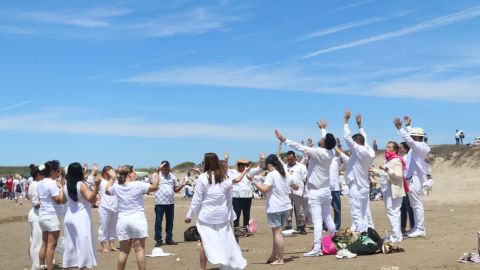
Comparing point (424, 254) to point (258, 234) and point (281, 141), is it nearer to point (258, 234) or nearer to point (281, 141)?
point (281, 141)

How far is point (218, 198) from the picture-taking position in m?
9.55

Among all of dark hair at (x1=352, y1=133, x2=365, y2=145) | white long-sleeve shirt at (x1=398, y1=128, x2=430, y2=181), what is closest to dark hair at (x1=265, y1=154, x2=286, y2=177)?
dark hair at (x1=352, y1=133, x2=365, y2=145)

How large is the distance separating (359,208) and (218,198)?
3778 mm

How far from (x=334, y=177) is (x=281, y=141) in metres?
5.14

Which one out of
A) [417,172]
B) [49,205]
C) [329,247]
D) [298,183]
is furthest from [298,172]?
[49,205]

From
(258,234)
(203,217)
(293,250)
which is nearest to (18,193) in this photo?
(258,234)

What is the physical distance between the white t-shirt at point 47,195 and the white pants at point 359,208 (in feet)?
18.4

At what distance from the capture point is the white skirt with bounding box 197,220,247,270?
945cm

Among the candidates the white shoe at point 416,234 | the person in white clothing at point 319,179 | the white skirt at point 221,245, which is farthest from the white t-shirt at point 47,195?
the white shoe at point 416,234

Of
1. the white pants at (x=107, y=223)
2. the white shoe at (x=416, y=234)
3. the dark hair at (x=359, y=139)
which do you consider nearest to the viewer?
the dark hair at (x=359, y=139)

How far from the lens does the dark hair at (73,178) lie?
938cm

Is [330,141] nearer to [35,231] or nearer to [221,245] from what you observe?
[221,245]

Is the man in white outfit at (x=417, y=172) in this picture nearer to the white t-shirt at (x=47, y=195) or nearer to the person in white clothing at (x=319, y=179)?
the person in white clothing at (x=319, y=179)

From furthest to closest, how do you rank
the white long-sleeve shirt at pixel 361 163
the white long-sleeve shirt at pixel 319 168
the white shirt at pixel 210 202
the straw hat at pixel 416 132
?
1. the straw hat at pixel 416 132
2. the white long-sleeve shirt at pixel 361 163
3. the white long-sleeve shirt at pixel 319 168
4. the white shirt at pixel 210 202
